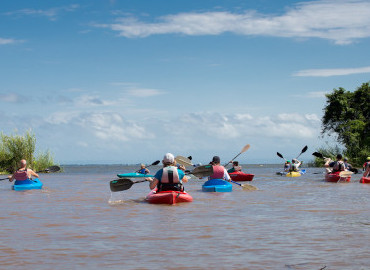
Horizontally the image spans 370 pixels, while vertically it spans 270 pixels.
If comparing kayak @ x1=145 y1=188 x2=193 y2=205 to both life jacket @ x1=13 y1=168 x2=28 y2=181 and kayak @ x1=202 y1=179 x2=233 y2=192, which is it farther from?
life jacket @ x1=13 y1=168 x2=28 y2=181

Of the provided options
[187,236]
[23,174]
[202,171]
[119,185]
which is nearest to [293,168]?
[23,174]

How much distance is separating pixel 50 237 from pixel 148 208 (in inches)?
194

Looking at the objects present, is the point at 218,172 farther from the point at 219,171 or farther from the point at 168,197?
the point at 168,197

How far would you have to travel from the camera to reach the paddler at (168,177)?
46.1 ft

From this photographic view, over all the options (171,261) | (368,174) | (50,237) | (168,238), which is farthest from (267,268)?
(368,174)

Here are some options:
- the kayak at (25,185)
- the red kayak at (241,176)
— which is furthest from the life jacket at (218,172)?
the red kayak at (241,176)

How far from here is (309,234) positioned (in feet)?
30.6

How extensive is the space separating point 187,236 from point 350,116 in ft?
152

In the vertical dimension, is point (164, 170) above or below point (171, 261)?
above

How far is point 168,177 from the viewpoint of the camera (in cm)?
1418

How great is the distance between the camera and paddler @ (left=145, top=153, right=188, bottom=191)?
14047 millimetres

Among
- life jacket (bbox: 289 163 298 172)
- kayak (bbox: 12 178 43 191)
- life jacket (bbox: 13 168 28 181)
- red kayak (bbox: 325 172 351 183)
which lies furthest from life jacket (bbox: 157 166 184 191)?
life jacket (bbox: 289 163 298 172)

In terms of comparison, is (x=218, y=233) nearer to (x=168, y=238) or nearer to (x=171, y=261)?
(x=168, y=238)

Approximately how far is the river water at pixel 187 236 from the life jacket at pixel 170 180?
56cm
